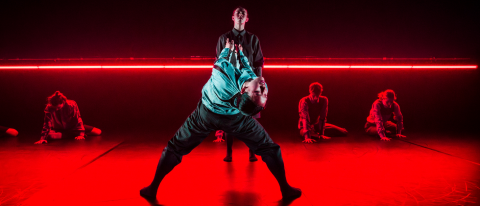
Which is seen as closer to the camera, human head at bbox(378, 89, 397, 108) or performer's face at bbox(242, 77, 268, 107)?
performer's face at bbox(242, 77, 268, 107)

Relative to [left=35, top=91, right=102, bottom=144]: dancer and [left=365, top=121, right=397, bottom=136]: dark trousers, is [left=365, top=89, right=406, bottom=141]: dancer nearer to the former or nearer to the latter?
[left=365, top=121, right=397, bottom=136]: dark trousers

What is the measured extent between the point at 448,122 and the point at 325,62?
144 inches

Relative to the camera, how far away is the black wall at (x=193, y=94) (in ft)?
19.0

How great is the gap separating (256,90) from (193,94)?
5.01m

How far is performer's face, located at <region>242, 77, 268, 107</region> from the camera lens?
1.10m

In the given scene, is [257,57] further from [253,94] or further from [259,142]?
[253,94]

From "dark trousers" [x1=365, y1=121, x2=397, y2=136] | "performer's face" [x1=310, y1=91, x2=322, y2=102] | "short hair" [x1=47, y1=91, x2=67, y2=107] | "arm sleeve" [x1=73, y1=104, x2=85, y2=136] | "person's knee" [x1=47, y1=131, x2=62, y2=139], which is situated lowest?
"person's knee" [x1=47, y1=131, x2=62, y2=139]

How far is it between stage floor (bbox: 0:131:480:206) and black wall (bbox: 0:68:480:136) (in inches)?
97.9

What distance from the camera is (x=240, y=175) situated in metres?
2.13

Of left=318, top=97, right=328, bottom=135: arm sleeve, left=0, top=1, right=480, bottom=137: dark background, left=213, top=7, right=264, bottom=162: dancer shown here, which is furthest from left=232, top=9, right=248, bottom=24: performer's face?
left=0, top=1, right=480, bottom=137: dark background

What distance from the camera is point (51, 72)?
584cm

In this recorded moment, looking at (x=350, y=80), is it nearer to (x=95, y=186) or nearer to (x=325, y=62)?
(x=325, y=62)

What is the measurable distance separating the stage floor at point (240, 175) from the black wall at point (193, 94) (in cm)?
249

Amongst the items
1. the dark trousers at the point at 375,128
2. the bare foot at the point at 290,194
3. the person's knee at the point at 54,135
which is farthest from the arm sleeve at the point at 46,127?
the dark trousers at the point at 375,128
